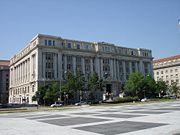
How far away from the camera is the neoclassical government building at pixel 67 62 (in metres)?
89.1

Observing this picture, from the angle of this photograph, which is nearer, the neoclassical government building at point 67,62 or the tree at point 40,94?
the tree at point 40,94

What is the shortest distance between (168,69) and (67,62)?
70832mm

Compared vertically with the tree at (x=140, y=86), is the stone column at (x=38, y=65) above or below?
above

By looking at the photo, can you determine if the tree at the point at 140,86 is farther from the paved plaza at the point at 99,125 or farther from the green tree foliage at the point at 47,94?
the paved plaza at the point at 99,125

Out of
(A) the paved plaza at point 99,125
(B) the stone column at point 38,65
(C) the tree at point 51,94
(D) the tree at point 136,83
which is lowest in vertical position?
(A) the paved plaza at point 99,125

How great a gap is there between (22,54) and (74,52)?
3024 cm

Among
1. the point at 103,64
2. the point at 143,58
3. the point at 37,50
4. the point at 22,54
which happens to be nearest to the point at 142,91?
the point at 103,64

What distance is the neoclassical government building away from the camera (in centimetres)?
8908

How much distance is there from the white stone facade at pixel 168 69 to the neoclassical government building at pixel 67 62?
16847 millimetres

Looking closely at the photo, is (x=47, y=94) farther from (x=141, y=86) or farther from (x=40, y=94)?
(x=141, y=86)

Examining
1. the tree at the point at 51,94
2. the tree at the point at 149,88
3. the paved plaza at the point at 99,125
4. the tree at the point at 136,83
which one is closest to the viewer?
the paved plaza at the point at 99,125

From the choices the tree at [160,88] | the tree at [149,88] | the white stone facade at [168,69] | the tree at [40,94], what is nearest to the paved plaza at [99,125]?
the tree at [40,94]

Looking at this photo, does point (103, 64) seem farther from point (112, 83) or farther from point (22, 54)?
point (22, 54)

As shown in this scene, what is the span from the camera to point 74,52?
97.4m
